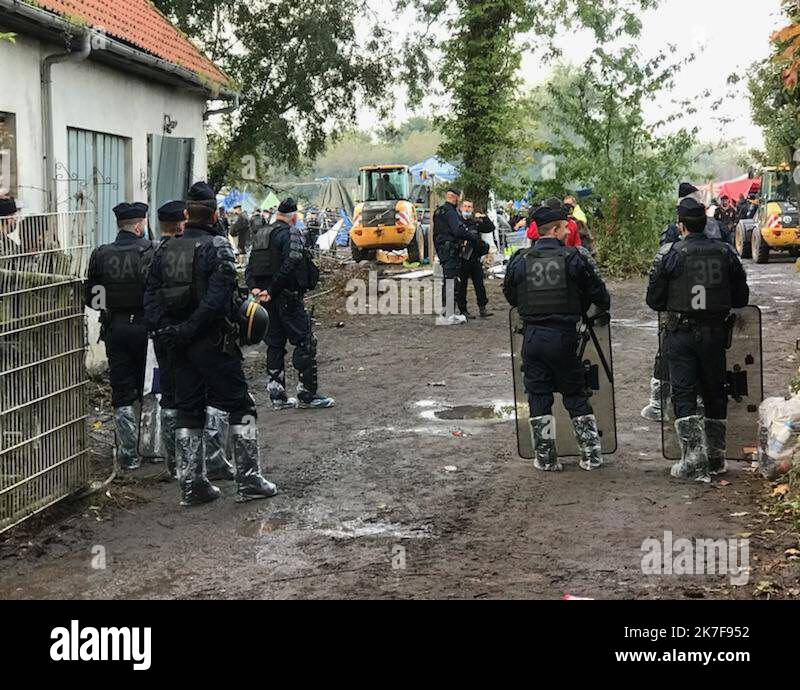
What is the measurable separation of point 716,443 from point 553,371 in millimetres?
1178

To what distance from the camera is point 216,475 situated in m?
8.01

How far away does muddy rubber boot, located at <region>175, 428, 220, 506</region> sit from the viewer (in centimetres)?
728

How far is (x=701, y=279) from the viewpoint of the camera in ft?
24.7

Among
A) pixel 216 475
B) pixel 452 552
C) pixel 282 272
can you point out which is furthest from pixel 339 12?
pixel 452 552

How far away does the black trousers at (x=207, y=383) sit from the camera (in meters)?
7.24

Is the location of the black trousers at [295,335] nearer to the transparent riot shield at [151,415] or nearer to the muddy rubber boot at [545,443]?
the transparent riot shield at [151,415]

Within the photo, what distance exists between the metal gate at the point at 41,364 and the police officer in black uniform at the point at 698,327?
12.5 feet

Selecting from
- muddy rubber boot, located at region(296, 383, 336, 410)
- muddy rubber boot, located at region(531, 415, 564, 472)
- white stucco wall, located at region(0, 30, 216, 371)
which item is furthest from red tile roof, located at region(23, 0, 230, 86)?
muddy rubber boot, located at region(531, 415, 564, 472)

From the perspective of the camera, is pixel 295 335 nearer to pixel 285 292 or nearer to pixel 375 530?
pixel 285 292

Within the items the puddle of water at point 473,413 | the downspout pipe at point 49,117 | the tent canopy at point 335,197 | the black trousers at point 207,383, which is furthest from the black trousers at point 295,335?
the tent canopy at point 335,197

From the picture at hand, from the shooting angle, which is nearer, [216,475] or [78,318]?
[78,318]
